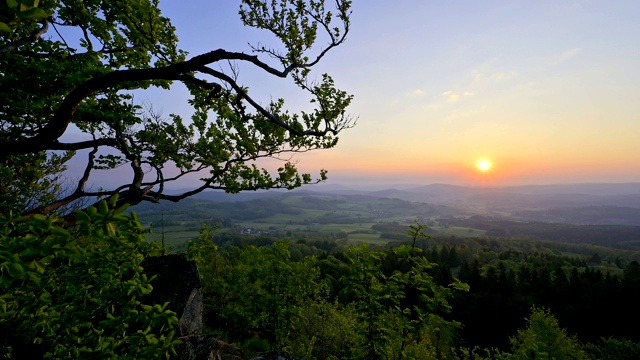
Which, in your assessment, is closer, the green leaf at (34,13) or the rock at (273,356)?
the green leaf at (34,13)

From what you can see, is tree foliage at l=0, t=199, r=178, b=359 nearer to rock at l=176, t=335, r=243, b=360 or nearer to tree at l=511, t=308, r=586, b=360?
rock at l=176, t=335, r=243, b=360

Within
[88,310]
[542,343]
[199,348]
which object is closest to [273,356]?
→ [199,348]

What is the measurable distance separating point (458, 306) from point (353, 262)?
6182 cm

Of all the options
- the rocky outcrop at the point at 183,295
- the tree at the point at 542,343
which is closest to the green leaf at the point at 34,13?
the rocky outcrop at the point at 183,295

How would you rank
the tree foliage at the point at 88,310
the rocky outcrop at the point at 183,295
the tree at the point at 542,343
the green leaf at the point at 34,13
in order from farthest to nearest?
the rocky outcrop at the point at 183,295 → the tree at the point at 542,343 → the tree foliage at the point at 88,310 → the green leaf at the point at 34,13

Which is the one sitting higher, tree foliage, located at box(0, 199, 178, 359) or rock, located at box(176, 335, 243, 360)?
tree foliage, located at box(0, 199, 178, 359)

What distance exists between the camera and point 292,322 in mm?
15734

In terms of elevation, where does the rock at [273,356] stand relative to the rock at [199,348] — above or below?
below

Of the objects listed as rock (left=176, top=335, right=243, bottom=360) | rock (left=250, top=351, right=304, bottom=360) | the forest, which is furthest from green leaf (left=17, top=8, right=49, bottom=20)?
rock (left=250, top=351, right=304, bottom=360)

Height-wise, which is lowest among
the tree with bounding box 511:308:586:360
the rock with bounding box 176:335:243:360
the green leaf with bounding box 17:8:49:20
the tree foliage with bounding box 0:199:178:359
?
the tree with bounding box 511:308:586:360

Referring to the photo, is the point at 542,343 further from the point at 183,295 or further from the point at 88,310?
the point at 183,295

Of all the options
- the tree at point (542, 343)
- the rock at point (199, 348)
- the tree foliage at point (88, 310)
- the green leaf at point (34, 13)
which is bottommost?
the tree at point (542, 343)

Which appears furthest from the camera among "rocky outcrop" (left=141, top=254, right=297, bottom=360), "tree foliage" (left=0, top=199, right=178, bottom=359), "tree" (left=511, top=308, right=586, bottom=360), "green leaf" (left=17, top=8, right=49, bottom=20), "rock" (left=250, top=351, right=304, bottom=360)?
"rock" (left=250, top=351, right=304, bottom=360)

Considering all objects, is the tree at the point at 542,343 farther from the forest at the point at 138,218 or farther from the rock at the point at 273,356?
the rock at the point at 273,356
